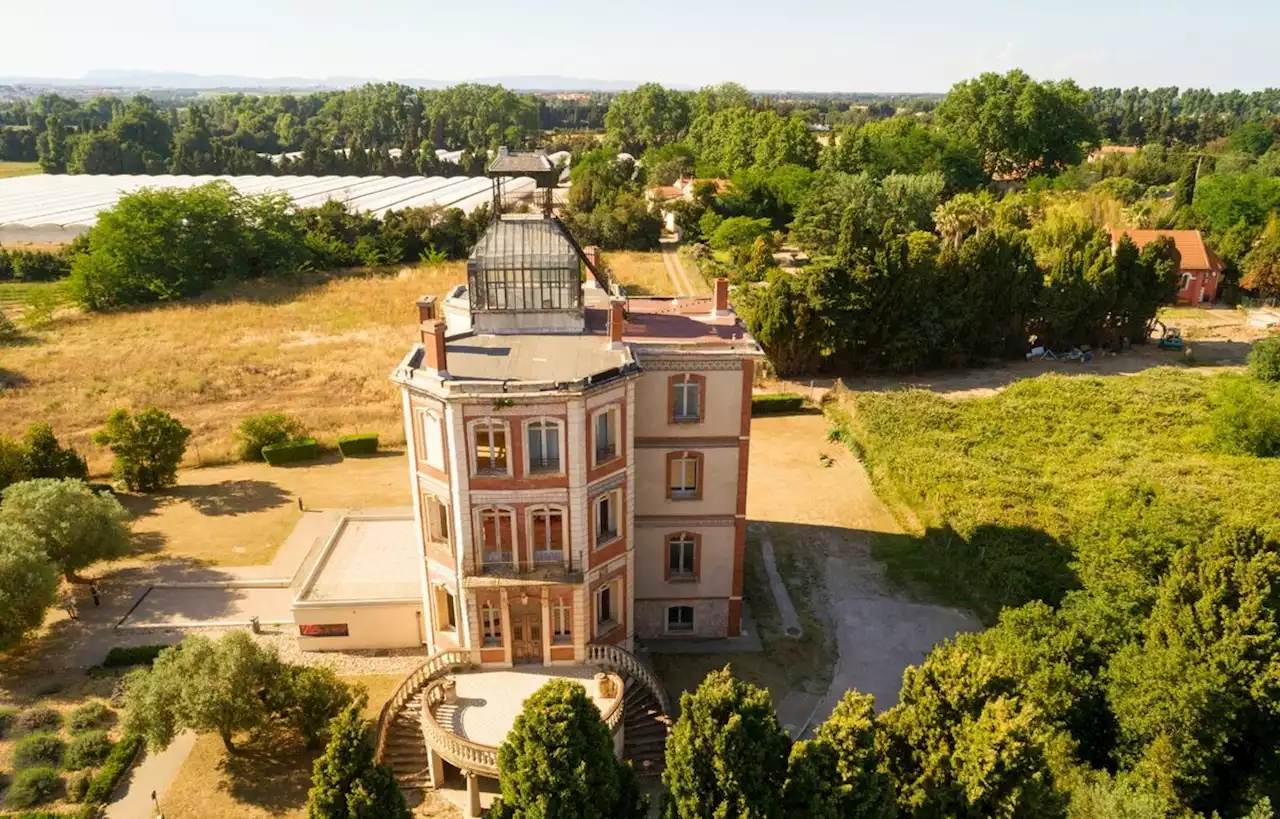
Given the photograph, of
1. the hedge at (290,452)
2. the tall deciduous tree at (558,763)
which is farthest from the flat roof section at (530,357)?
the hedge at (290,452)

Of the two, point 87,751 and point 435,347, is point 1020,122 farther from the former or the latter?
point 87,751

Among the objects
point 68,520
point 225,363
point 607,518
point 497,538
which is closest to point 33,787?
point 68,520

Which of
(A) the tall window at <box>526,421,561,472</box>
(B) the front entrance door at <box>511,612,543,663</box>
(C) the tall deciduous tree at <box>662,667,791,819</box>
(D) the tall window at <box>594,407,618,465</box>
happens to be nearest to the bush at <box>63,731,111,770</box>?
(B) the front entrance door at <box>511,612,543,663</box>

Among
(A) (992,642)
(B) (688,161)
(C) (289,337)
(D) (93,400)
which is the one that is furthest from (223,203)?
(A) (992,642)

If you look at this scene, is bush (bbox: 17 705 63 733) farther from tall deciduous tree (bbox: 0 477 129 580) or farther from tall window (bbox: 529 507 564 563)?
tall window (bbox: 529 507 564 563)

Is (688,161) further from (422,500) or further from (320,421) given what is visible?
(422,500)

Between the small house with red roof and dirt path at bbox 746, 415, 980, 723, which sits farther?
the small house with red roof
